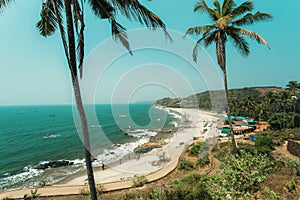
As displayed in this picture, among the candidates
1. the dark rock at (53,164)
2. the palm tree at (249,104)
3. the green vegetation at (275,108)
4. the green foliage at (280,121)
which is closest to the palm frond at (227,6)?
the green vegetation at (275,108)

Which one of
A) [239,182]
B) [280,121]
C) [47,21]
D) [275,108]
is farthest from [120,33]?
[275,108]

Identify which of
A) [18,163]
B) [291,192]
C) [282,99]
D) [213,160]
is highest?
[282,99]

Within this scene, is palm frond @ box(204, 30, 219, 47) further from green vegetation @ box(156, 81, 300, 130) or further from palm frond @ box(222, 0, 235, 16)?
green vegetation @ box(156, 81, 300, 130)

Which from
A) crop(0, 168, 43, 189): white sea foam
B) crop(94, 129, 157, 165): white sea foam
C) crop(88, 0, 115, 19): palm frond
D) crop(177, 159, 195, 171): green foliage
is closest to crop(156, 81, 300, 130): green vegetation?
crop(94, 129, 157, 165): white sea foam

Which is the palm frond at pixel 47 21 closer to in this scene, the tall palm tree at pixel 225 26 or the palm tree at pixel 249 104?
the tall palm tree at pixel 225 26

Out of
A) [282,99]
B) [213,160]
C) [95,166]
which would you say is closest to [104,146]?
[95,166]

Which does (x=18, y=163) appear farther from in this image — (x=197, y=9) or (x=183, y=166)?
(x=197, y=9)
